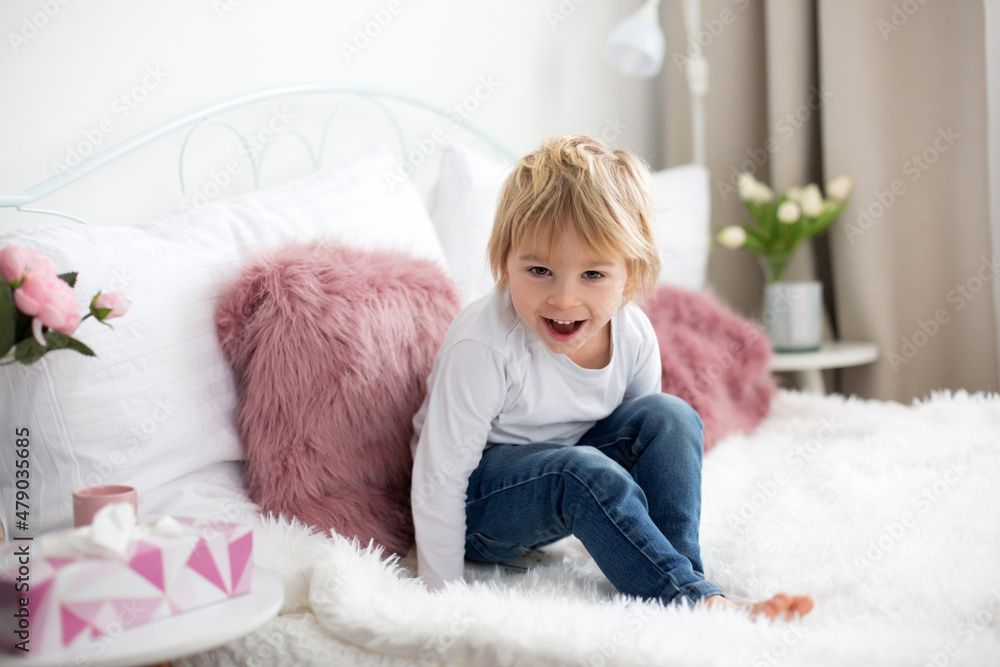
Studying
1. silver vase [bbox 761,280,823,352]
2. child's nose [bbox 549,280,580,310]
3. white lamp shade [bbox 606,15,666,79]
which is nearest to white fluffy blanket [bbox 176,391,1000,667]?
child's nose [bbox 549,280,580,310]

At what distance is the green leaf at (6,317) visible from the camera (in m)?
0.71

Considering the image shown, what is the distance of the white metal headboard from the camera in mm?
1215

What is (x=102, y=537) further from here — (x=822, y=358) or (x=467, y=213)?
(x=822, y=358)

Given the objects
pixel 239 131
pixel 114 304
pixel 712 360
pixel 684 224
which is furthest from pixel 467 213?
pixel 114 304

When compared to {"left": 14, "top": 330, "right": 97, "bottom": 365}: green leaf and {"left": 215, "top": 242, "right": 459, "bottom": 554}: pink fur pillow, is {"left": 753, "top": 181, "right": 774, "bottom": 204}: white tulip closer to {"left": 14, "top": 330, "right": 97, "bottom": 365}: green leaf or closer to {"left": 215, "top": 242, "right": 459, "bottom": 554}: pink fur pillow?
{"left": 215, "top": 242, "right": 459, "bottom": 554}: pink fur pillow

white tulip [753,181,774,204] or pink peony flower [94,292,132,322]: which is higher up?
white tulip [753,181,774,204]

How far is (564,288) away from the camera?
980 millimetres

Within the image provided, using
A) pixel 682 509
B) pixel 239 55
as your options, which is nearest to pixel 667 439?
pixel 682 509

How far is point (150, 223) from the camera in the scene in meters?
1.14

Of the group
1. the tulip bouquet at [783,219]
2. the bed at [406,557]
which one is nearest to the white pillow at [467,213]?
the bed at [406,557]

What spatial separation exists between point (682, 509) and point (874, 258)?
1467mm

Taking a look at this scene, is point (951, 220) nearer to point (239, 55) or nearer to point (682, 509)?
point (682, 509)

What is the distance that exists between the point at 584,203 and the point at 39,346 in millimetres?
618

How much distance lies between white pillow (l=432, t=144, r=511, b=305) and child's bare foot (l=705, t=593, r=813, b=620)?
86 centimetres
